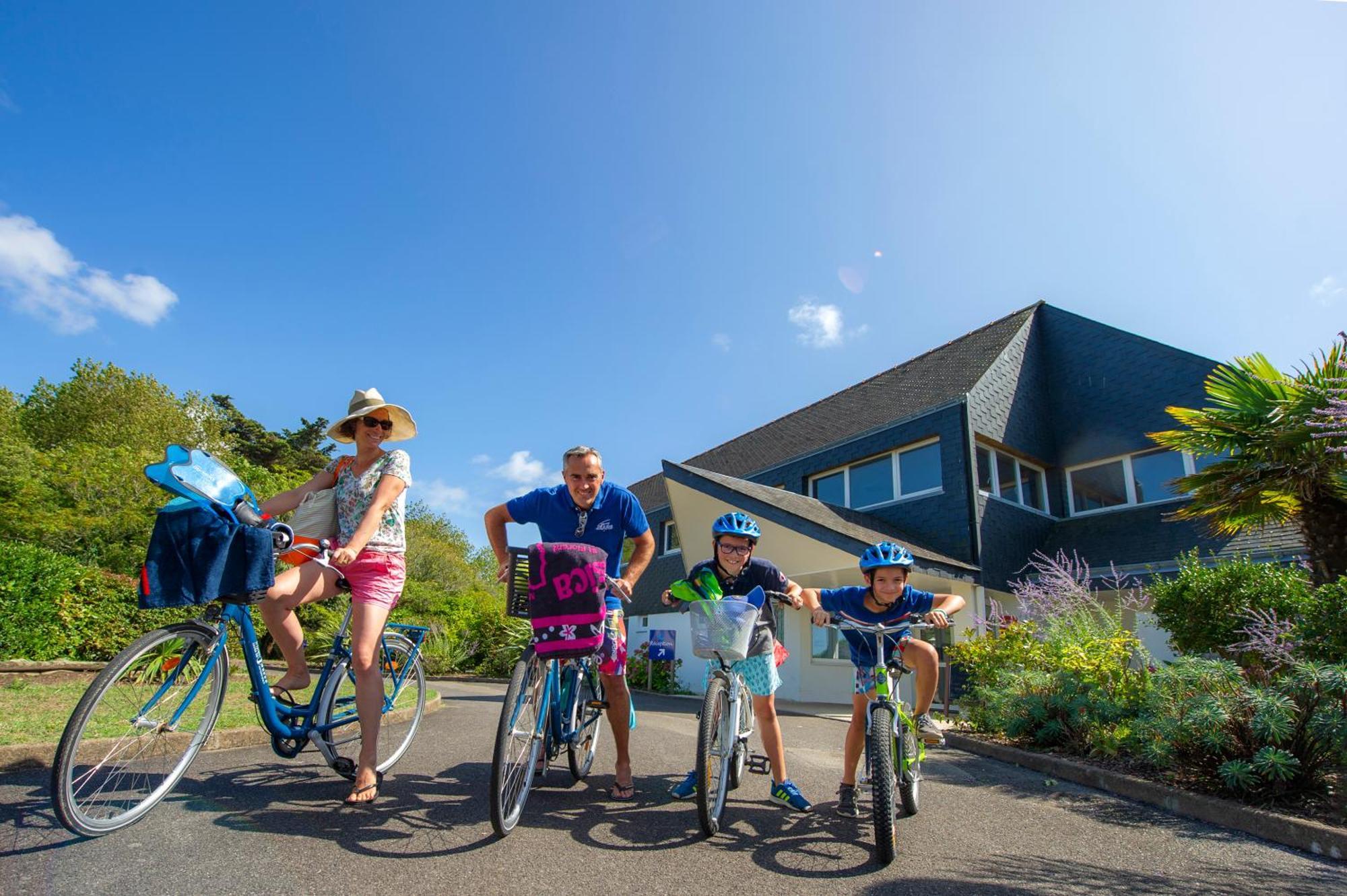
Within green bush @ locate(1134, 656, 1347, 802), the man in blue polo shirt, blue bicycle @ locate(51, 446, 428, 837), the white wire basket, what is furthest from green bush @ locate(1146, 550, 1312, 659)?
blue bicycle @ locate(51, 446, 428, 837)

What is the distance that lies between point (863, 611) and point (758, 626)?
63 cm

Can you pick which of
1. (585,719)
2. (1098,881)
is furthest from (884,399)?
(1098,881)

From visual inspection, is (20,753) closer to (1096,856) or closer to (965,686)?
(1096,856)

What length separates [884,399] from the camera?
17250mm

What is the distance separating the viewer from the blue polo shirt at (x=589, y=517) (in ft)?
13.1

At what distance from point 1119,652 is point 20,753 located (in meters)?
8.30

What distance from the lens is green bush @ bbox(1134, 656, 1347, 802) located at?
4.00 m

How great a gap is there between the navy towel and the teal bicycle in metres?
2.75

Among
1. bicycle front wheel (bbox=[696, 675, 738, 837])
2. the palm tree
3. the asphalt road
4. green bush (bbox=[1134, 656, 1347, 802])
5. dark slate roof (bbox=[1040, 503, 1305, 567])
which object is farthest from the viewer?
dark slate roof (bbox=[1040, 503, 1305, 567])

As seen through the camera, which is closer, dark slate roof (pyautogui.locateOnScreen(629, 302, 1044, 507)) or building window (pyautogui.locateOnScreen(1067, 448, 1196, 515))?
building window (pyautogui.locateOnScreen(1067, 448, 1196, 515))

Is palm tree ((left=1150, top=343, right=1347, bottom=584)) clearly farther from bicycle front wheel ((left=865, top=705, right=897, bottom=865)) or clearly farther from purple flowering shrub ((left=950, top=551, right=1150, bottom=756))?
bicycle front wheel ((left=865, top=705, right=897, bottom=865))

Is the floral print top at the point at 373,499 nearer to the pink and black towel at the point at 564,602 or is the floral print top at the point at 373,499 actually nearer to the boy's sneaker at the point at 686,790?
the pink and black towel at the point at 564,602

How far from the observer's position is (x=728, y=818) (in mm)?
3547

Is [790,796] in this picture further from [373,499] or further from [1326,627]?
[1326,627]
